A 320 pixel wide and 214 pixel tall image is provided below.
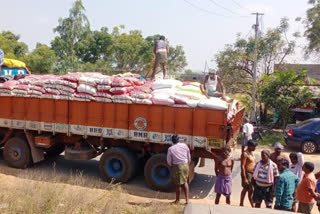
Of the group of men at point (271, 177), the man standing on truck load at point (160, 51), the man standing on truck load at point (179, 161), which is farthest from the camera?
the man standing on truck load at point (160, 51)

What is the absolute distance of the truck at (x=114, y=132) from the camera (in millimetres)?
7980

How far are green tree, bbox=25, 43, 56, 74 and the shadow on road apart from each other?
65.3ft

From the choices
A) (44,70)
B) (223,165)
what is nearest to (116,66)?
(44,70)

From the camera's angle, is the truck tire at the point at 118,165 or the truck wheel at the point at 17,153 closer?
the truck tire at the point at 118,165

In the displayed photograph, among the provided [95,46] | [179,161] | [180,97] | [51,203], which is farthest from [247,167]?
[95,46]

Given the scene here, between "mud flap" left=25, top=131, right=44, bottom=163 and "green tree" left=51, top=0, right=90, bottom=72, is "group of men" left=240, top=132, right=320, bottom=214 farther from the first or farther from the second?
"green tree" left=51, top=0, right=90, bottom=72

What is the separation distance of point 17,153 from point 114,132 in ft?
9.90

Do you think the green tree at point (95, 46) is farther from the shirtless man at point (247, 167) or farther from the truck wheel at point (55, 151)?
the shirtless man at point (247, 167)

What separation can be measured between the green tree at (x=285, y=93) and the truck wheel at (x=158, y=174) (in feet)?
30.4

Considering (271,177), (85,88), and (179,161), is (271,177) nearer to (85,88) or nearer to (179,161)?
(179,161)

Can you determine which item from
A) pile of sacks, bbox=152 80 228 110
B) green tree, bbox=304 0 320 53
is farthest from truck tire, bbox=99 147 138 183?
green tree, bbox=304 0 320 53

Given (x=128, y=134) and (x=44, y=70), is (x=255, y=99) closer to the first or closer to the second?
(x=128, y=134)

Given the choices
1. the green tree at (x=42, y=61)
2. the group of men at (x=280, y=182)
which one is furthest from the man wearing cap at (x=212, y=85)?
the green tree at (x=42, y=61)

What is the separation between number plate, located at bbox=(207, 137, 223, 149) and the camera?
7793mm
